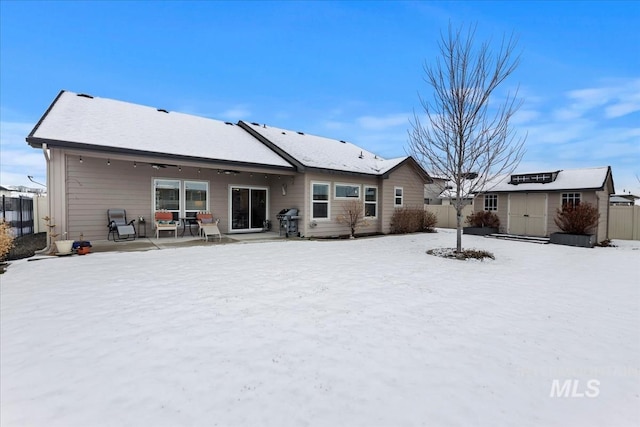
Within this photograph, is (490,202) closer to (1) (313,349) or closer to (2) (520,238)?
(2) (520,238)

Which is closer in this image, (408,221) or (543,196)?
(543,196)

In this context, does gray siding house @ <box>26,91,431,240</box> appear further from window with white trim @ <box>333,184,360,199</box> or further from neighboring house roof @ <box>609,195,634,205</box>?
neighboring house roof @ <box>609,195,634,205</box>

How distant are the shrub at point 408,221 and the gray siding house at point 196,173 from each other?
1.18 feet

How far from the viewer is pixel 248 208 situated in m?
12.6

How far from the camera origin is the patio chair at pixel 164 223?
984 cm

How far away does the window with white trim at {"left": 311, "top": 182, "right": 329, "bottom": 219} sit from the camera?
11.7 meters

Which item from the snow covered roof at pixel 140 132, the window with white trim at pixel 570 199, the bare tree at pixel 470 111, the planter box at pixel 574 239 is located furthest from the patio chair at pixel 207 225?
the window with white trim at pixel 570 199

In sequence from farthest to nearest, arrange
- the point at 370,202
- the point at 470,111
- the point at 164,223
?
the point at 370,202 < the point at 164,223 < the point at 470,111

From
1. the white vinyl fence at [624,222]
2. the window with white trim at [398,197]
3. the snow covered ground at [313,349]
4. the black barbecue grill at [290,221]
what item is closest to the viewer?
the snow covered ground at [313,349]

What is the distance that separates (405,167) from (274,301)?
11799mm

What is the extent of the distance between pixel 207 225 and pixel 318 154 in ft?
19.1

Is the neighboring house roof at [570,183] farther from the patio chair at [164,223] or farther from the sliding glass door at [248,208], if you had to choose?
the patio chair at [164,223]

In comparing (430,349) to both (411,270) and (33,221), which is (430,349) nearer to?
(411,270)

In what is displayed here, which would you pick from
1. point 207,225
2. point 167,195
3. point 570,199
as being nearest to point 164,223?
point 167,195
